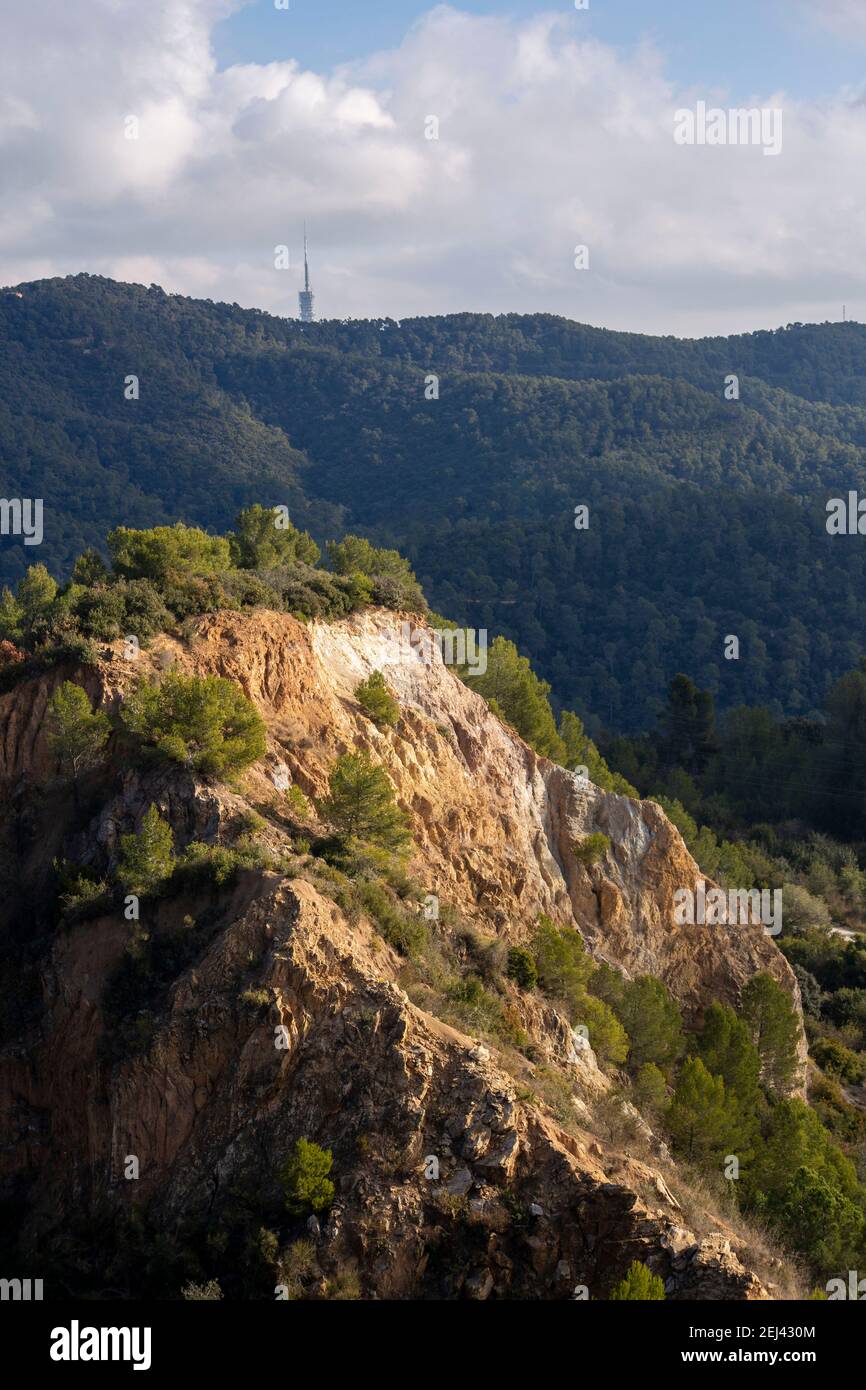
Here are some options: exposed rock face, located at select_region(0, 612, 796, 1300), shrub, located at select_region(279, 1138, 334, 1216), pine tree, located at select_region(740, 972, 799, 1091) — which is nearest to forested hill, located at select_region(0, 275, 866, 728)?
pine tree, located at select_region(740, 972, 799, 1091)

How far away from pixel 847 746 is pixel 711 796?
9.13 meters

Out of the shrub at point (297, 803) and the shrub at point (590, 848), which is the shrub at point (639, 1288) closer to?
the shrub at point (297, 803)

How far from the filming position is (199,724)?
21141 millimetres

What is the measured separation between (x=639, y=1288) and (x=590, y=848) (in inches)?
641

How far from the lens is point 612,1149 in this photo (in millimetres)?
17922

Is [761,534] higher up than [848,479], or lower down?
lower down

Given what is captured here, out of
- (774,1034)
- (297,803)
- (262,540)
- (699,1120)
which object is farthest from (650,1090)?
(262,540)

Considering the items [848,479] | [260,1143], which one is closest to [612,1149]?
[260,1143]

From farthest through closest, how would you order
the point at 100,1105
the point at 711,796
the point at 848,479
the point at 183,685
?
the point at 848,479
the point at 711,796
the point at 183,685
the point at 100,1105

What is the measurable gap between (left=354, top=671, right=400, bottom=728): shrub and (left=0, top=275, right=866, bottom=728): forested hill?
64786 mm

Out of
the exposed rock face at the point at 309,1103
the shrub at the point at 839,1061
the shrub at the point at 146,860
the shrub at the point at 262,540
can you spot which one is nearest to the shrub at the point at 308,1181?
the exposed rock face at the point at 309,1103

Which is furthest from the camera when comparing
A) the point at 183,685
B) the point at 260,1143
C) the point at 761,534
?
the point at 761,534

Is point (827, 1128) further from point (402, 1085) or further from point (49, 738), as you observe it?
point (49, 738)

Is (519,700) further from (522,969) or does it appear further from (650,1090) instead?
(650,1090)
